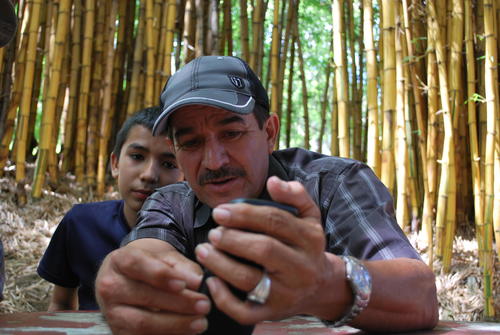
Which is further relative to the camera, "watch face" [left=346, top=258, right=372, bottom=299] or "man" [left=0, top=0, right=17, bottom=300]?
"man" [left=0, top=0, right=17, bottom=300]

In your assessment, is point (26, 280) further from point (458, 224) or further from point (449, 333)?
point (458, 224)

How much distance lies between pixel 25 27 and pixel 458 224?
2.62 metres

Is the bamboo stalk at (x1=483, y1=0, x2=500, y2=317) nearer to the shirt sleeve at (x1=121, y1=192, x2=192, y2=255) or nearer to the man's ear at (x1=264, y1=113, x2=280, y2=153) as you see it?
the man's ear at (x1=264, y1=113, x2=280, y2=153)

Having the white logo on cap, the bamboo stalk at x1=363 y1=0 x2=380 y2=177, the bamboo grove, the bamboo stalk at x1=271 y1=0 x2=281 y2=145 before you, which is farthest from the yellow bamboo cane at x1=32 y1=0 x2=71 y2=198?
the white logo on cap

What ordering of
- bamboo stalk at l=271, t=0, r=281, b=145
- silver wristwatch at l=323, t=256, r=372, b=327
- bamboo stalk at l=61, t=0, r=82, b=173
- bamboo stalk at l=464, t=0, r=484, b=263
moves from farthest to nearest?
bamboo stalk at l=61, t=0, r=82, b=173 < bamboo stalk at l=271, t=0, r=281, b=145 < bamboo stalk at l=464, t=0, r=484, b=263 < silver wristwatch at l=323, t=256, r=372, b=327

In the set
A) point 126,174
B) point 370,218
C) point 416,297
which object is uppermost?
point 126,174

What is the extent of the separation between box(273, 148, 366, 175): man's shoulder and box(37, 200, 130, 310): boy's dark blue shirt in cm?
72

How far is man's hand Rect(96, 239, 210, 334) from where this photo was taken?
2.54ft

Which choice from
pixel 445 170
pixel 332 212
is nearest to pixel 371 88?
pixel 445 170

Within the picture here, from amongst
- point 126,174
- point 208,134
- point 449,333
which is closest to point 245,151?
point 208,134

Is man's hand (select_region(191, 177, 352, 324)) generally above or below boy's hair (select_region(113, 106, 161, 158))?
below

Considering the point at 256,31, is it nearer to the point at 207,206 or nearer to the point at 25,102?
the point at 25,102

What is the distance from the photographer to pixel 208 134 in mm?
1210

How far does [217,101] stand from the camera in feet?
3.84
